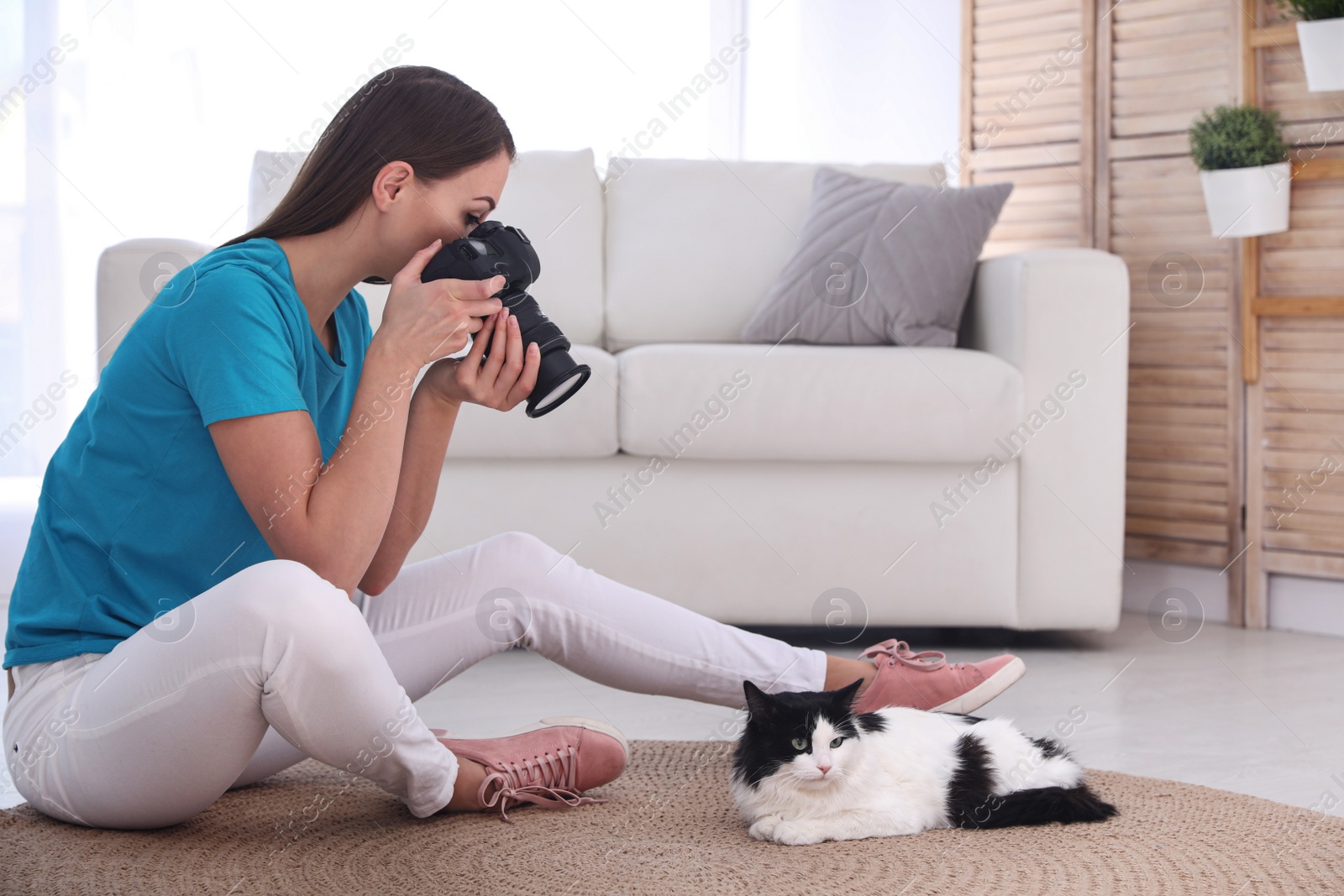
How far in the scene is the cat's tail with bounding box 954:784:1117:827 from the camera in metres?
1.03

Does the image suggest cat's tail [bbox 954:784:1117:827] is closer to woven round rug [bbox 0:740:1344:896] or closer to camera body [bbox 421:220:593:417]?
woven round rug [bbox 0:740:1344:896]

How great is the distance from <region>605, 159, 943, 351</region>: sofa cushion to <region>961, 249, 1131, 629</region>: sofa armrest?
0.59 meters

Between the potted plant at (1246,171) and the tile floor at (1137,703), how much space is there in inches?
29.1

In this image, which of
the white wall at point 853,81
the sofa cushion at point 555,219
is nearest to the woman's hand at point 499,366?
the sofa cushion at point 555,219

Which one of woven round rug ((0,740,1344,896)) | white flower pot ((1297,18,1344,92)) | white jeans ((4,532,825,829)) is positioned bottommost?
woven round rug ((0,740,1344,896))

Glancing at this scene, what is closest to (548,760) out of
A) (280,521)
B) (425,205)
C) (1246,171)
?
(280,521)

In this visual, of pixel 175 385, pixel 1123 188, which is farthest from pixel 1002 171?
pixel 175 385

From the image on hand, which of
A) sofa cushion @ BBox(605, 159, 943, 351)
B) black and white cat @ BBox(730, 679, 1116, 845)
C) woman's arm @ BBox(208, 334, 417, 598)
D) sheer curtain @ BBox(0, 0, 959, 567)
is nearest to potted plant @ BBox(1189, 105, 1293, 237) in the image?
sofa cushion @ BBox(605, 159, 943, 351)

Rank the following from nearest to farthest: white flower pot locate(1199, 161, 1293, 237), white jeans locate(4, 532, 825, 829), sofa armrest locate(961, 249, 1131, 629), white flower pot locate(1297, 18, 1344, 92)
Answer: white jeans locate(4, 532, 825, 829) < sofa armrest locate(961, 249, 1131, 629) < white flower pot locate(1297, 18, 1344, 92) < white flower pot locate(1199, 161, 1293, 237)

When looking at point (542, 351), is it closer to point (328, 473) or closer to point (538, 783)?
point (328, 473)

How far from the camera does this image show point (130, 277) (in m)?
1.71

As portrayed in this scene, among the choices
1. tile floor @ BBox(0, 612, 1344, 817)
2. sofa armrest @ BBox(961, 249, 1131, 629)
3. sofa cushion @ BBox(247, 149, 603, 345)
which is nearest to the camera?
tile floor @ BBox(0, 612, 1344, 817)

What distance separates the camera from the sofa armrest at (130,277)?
5.57 feet

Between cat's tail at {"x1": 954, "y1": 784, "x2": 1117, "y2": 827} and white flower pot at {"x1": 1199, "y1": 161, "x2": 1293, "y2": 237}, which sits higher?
white flower pot at {"x1": 1199, "y1": 161, "x2": 1293, "y2": 237}
